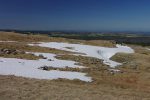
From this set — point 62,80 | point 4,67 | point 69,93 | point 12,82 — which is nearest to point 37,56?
point 4,67

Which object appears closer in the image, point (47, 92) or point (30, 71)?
point (47, 92)

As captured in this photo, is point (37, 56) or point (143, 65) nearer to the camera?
point (37, 56)

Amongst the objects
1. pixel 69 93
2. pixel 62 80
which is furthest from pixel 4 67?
pixel 69 93

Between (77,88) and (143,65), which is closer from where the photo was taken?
(77,88)

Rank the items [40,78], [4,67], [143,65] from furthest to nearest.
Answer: [143,65]
[4,67]
[40,78]

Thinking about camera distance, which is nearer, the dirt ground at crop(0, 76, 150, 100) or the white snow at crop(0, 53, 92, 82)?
the dirt ground at crop(0, 76, 150, 100)

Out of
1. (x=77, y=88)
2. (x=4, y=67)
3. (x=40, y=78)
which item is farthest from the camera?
(x=4, y=67)

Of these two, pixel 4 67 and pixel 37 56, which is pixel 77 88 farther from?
pixel 37 56

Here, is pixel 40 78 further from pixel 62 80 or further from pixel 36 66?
pixel 36 66

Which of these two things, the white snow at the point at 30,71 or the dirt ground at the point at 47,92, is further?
the white snow at the point at 30,71
